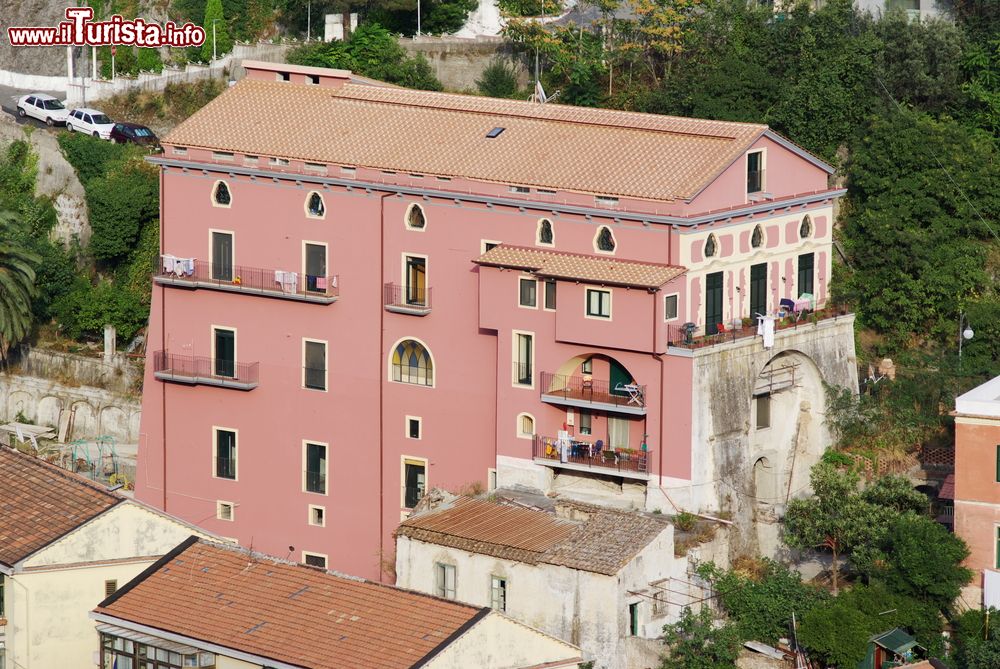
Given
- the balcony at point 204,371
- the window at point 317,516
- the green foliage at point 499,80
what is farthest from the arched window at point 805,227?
the green foliage at point 499,80

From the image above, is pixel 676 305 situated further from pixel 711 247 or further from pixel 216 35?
pixel 216 35

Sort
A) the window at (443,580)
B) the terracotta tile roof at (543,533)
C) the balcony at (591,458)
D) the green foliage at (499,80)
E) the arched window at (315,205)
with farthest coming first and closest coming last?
the green foliage at (499,80)
the arched window at (315,205)
the balcony at (591,458)
the window at (443,580)
the terracotta tile roof at (543,533)

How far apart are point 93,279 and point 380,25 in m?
16.0

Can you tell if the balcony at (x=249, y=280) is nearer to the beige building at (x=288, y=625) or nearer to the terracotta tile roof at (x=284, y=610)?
the terracotta tile roof at (x=284, y=610)

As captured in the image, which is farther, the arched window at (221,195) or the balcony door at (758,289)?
the arched window at (221,195)

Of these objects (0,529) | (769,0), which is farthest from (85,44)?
(0,529)

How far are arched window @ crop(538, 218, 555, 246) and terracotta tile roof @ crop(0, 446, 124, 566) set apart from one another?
1691 cm

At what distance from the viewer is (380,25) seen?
107500 mm

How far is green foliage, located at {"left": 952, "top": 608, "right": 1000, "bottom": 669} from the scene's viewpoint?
69.3m

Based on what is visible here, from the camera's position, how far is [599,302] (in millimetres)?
77375

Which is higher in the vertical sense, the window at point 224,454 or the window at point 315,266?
the window at point 315,266

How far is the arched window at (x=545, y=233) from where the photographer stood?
261 ft

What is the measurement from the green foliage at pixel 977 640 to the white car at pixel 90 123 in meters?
47.1

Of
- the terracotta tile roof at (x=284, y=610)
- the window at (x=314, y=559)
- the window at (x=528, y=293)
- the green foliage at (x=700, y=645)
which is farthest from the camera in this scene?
the window at (x=314, y=559)
